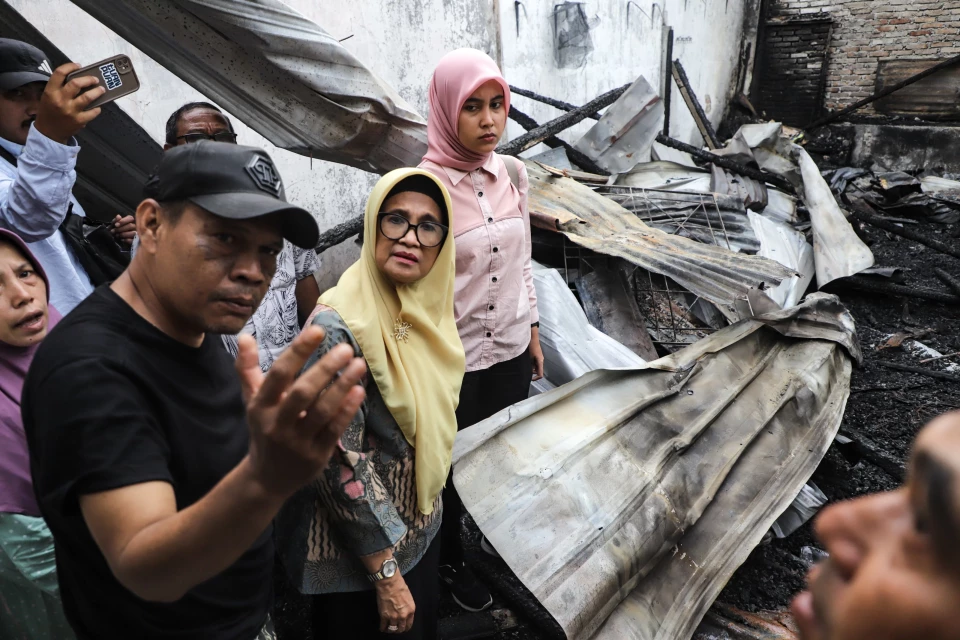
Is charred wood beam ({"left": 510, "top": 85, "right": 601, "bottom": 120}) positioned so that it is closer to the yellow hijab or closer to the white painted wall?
the white painted wall

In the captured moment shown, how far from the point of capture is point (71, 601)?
3.72ft

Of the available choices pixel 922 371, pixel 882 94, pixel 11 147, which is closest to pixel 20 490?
pixel 11 147

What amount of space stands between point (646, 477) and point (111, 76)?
2.27 metres

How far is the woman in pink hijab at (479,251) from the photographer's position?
243cm

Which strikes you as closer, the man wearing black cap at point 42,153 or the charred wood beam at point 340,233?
the man wearing black cap at point 42,153

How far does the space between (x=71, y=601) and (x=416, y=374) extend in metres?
0.86

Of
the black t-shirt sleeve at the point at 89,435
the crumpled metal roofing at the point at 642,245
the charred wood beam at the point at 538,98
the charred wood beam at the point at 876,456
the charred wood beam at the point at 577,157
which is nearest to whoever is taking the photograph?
the black t-shirt sleeve at the point at 89,435

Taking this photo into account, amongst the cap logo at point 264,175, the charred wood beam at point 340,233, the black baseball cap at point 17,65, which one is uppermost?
the black baseball cap at point 17,65

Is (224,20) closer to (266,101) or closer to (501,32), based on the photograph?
(266,101)

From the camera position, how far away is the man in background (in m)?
2.36

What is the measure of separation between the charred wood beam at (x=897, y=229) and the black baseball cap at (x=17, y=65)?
7838 millimetres

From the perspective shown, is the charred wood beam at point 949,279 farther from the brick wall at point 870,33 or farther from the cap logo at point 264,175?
the cap logo at point 264,175

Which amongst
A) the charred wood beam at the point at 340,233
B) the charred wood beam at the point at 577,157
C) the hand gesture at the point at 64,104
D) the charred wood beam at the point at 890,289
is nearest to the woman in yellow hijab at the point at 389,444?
the hand gesture at the point at 64,104

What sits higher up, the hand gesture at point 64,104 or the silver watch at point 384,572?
the hand gesture at point 64,104
